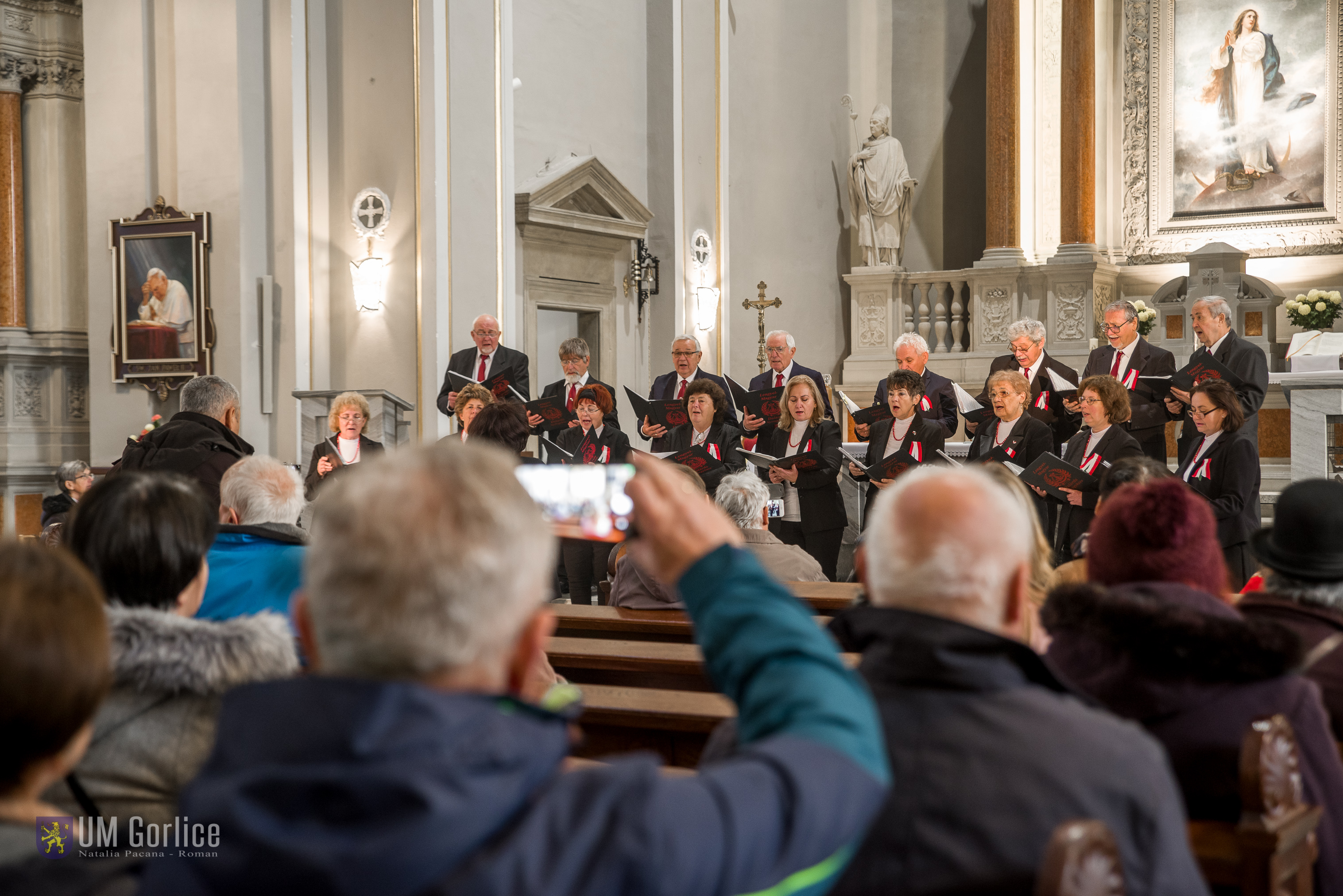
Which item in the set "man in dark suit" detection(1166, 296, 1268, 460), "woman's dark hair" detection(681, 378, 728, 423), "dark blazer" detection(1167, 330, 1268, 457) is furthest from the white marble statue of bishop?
"woman's dark hair" detection(681, 378, 728, 423)

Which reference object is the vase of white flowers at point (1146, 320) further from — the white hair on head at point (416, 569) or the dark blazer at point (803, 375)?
the white hair on head at point (416, 569)

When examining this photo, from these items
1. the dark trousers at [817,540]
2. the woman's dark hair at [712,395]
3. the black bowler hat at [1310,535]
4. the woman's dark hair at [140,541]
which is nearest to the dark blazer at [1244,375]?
the dark trousers at [817,540]

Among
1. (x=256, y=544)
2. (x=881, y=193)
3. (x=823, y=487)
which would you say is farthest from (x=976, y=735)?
(x=881, y=193)

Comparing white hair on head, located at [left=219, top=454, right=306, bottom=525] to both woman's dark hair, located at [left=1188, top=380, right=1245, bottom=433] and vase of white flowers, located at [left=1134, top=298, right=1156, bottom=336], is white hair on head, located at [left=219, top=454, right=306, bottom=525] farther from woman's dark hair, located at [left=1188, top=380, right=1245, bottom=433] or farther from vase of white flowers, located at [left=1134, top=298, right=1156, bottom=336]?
vase of white flowers, located at [left=1134, top=298, right=1156, bottom=336]

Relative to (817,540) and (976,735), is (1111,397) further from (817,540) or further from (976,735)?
(976,735)

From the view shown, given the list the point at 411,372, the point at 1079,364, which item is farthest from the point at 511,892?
the point at 1079,364

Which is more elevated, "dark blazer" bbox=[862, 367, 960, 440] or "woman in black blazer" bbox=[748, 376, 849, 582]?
"dark blazer" bbox=[862, 367, 960, 440]

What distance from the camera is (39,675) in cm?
127

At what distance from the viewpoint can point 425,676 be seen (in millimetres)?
1093

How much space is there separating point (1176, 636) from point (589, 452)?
570 cm

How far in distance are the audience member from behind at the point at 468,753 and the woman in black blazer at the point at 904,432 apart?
5.82m

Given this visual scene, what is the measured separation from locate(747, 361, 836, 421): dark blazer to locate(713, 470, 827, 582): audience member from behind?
8.27 feet

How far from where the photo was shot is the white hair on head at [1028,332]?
26.9 feet

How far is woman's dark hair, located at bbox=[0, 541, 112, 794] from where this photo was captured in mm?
1261
